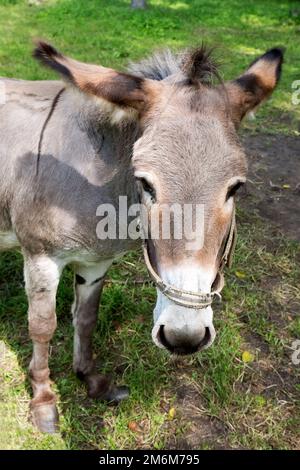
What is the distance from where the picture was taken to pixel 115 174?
7.84 ft

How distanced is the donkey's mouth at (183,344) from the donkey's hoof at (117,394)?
51.9 inches

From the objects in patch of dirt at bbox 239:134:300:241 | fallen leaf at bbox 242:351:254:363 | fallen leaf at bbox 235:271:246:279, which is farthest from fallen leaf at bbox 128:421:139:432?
patch of dirt at bbox 239:134:300:241

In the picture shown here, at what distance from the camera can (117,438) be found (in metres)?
2.84

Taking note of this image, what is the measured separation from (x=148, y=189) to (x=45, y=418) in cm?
176

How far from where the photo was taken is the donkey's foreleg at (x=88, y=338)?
302 cm

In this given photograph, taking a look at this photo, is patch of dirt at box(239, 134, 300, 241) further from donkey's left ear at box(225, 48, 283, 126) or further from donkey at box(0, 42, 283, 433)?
donkey's left ear at box(225, 48, 283, 126)

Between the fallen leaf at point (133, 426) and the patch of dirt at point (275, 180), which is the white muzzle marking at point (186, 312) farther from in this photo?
the patch of dirt at point (275, 180)

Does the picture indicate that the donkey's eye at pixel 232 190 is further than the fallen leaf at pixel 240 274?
No

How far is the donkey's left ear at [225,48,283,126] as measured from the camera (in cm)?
205

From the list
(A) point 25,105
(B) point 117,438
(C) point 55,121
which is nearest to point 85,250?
(C) point 55,121

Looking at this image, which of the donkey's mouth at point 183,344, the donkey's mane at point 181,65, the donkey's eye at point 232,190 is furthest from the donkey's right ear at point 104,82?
the donkey's mouth at point 183,344

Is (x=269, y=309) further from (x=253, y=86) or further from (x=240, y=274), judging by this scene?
(x=253, y=86)

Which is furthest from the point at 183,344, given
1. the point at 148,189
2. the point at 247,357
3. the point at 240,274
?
the point at 240,274

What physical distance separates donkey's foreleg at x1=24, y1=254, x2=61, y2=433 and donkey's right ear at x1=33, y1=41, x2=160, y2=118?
0.99m
